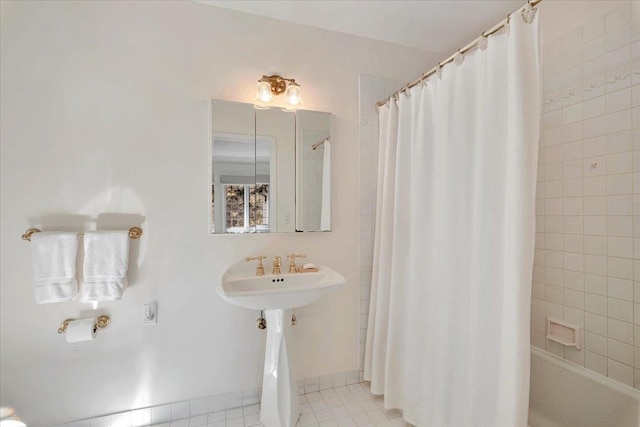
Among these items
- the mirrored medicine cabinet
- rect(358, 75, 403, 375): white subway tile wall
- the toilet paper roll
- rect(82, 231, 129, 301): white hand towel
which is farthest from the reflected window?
the toilet paper roll

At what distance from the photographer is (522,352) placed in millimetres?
965

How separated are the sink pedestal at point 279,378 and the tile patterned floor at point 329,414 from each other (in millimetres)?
112

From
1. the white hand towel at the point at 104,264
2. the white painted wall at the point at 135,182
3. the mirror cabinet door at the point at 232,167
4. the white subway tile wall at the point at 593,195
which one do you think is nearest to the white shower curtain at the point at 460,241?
the white painted wall at the point at 135,182

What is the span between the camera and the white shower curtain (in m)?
0.98

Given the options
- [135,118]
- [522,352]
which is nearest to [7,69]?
[135,118]

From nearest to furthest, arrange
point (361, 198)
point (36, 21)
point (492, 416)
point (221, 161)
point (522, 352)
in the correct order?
point (522, 352)
point (492, 416)
point (36, 21)
point (221, 161)
point (361, 198)

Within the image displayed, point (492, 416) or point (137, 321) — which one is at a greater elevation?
point (137, 321)

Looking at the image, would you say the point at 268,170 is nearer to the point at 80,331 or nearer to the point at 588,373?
the point at 80,331

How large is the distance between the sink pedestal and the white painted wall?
0.21 metres

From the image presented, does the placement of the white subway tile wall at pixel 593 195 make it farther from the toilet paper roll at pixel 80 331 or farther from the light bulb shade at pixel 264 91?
the toilet paper roll at pixel 80 331

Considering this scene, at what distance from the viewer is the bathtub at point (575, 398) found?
4.08 feet

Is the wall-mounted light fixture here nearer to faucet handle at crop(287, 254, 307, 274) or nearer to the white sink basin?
faucet handle at crop(287, 254, 307, 274)

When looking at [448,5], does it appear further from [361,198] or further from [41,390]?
[41,390]

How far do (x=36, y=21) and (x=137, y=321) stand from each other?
1.61 metres
